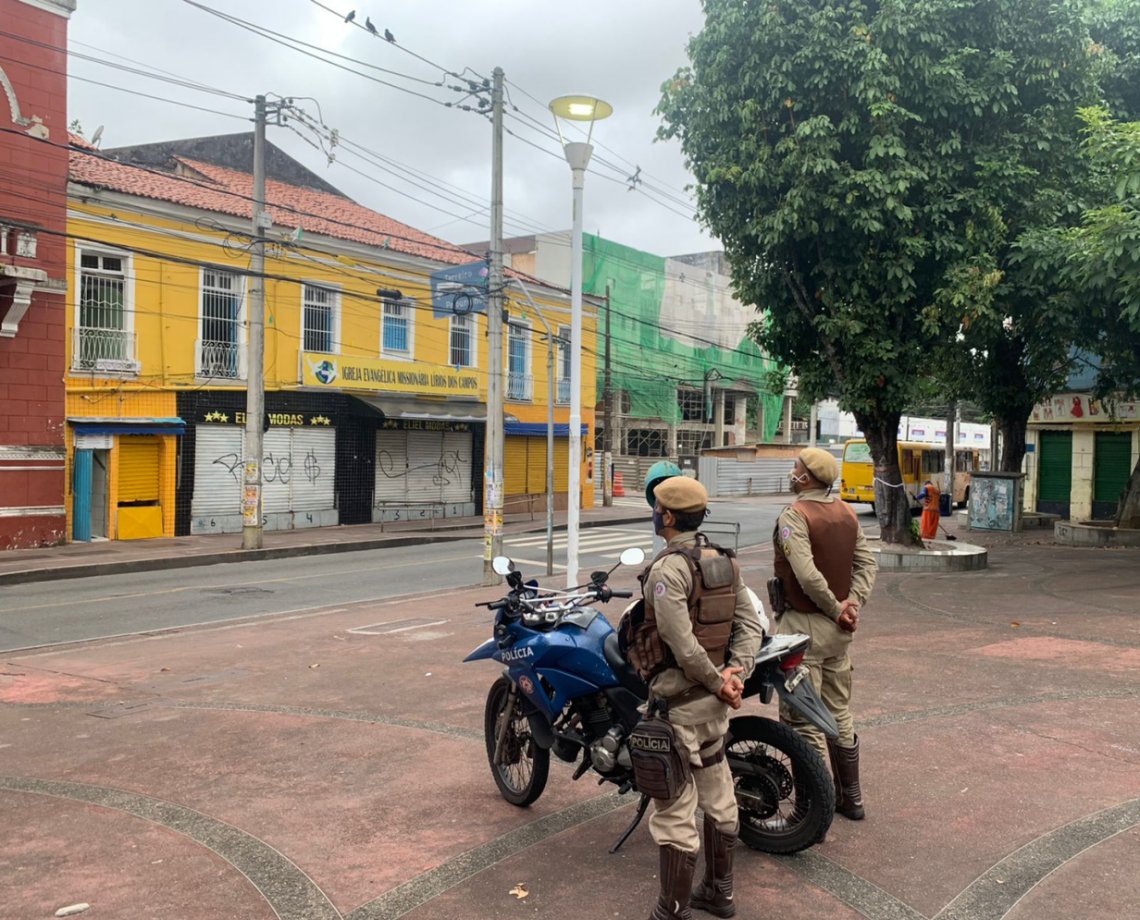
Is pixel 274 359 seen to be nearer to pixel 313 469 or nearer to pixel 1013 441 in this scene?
pixel 313 469

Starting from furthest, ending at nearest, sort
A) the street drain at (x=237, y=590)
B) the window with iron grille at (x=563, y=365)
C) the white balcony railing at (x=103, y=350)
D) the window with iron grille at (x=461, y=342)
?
the window with iron grille at (x=563, y=365), the window with iron grille at (x=461, y=342), the white balcony railing at (x=103, y=350), the street drain at (x=237, y=590)

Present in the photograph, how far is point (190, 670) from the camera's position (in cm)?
847

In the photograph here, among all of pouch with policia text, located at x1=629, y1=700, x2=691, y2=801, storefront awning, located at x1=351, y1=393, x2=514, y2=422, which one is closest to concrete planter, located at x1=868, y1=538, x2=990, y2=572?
pouch with policia text, located at x1=629, y1=700, x2=691, y2=801

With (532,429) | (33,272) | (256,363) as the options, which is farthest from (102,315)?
(532,429)

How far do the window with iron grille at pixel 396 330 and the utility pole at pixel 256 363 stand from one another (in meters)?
6.69

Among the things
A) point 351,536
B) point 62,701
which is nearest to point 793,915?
point 62,701

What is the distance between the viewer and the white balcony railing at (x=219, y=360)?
21.8m

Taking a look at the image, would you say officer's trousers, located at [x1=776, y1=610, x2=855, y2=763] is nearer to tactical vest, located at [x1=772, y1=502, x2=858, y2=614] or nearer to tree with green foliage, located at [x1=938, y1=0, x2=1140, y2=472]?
tactical vest, located at [x1=772, y1=502, x2=858, y2=614]

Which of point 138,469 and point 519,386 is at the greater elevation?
point 519,386

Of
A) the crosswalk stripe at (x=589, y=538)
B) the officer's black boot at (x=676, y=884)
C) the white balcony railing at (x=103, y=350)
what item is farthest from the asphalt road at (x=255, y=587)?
the officer's black boot at (x=676, y=884)

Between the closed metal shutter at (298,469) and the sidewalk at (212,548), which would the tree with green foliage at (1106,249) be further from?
the closed metal shutter at (298,469)

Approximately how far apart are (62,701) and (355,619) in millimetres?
4203

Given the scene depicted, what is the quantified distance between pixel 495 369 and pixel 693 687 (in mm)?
12221

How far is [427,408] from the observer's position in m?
26.6
